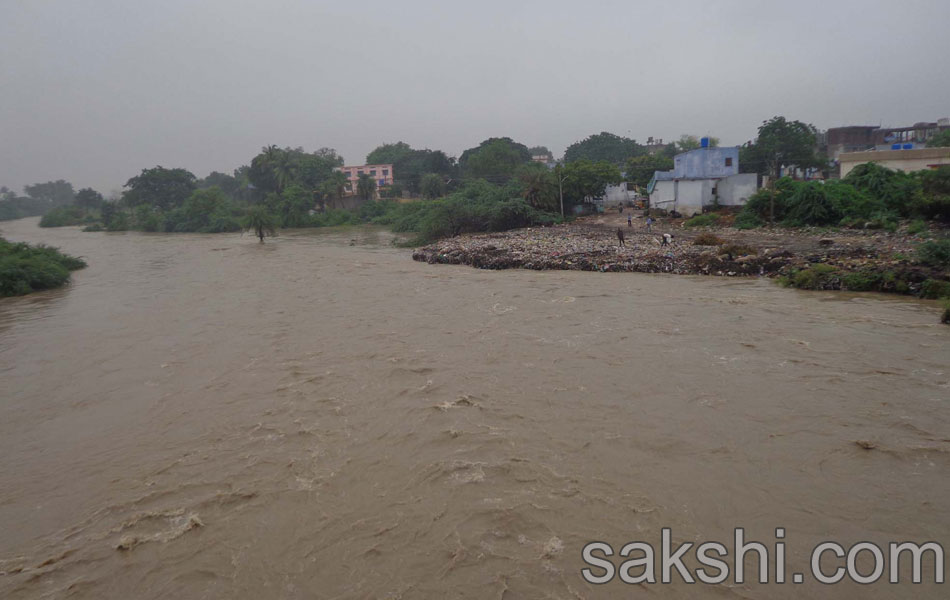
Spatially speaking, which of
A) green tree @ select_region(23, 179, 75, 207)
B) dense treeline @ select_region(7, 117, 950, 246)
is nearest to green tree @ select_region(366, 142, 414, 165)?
dense treeline @ select_region(7, 117, 950, 246)

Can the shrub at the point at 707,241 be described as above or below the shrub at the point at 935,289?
above

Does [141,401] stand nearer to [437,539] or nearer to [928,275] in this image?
[437,539]

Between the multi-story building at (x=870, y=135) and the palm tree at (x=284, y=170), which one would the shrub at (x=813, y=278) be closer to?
the multi-story building at (x=870, y=135)

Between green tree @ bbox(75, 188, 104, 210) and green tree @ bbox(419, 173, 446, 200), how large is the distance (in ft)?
174

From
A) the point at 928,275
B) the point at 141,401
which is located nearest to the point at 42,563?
the point at 141,401

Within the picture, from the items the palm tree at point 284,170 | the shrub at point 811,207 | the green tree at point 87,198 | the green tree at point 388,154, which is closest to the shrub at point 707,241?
the shrub at point 811,207

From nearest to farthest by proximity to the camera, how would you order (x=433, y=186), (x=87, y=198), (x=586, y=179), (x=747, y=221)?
(x=747, y=221) → (x=586, y=179) → (x=433, y=186) → (x=87, y=198)

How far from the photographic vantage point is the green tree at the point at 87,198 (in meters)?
70.7

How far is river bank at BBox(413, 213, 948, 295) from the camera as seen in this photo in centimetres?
1197

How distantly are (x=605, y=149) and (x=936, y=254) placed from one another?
158ft

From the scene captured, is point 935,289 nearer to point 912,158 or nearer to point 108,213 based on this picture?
point 912,158

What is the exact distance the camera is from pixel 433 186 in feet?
148

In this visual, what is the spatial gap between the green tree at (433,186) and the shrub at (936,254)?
36981 mm

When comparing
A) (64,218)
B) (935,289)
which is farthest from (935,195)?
(64,218)
